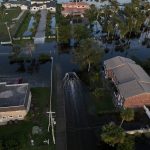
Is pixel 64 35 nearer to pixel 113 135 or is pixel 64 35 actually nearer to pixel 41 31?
pixel 41 31

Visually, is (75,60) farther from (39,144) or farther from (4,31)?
(4,31)

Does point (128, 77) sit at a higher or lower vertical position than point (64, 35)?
lower

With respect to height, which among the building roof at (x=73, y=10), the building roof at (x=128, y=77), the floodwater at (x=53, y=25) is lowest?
the floodwater at (x=53, y=25)

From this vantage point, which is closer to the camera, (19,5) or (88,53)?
(88,53)

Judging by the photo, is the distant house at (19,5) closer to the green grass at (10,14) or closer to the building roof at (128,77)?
the green grass at (10,14)

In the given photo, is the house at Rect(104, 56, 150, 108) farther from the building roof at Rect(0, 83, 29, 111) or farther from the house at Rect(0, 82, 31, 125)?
the building roof at Rect(0, 83, 29, 111)

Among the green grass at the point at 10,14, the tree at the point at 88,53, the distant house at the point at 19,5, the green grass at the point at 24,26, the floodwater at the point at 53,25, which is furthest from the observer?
the distant house at the point at 19,5

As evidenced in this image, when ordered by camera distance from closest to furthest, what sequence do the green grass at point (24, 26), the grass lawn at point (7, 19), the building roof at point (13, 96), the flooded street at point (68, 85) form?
the flooded street at point (68, 85) → the building roof at point (13, 96) → the grass lawn at point (7, 19) → the green grass at point (24, 26)

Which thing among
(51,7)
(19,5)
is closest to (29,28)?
(51,7)

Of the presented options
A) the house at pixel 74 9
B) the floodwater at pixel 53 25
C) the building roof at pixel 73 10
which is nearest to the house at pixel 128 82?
the floodwater at pixel 53 25
